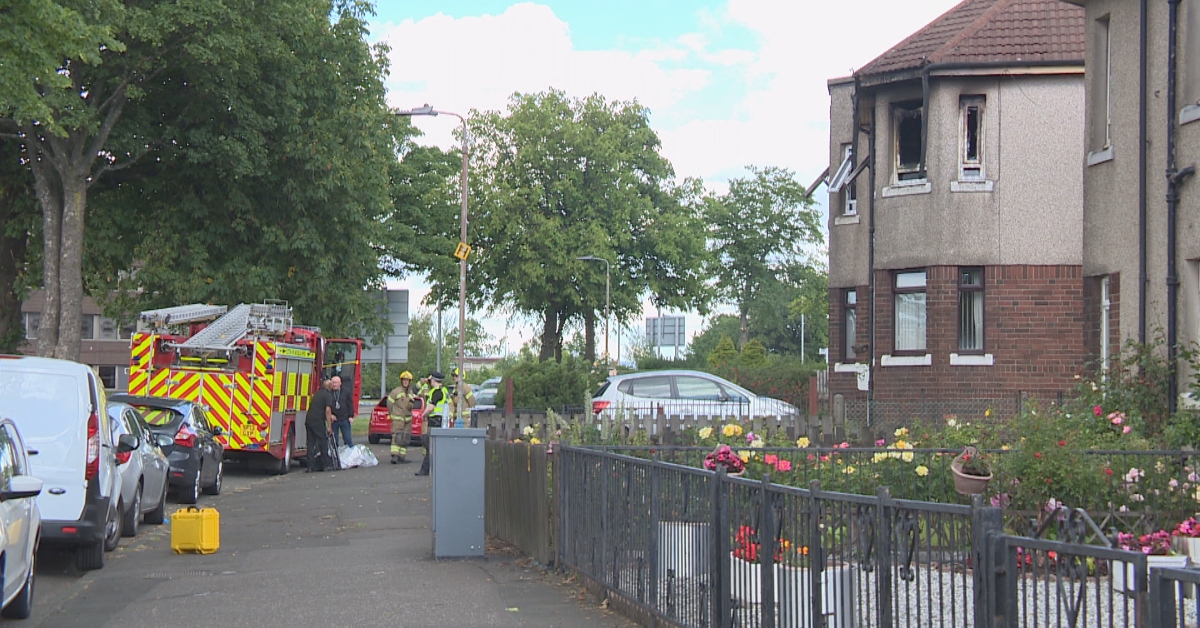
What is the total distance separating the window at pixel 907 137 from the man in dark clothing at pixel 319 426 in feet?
36.7

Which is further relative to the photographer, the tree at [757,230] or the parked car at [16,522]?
the tree at [757,230]

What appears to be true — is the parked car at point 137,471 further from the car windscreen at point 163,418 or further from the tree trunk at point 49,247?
the tree trunk at point 49,247

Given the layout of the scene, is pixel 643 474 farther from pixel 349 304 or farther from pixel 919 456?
pixel 349 304

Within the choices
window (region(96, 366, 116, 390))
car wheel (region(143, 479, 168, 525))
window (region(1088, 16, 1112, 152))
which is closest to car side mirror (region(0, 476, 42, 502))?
car wheel (region(143, 479, 168, 525))

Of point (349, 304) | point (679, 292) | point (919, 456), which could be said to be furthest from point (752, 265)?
point (919, 456)

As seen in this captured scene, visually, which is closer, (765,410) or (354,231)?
(765,410)

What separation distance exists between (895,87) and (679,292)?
39383mm

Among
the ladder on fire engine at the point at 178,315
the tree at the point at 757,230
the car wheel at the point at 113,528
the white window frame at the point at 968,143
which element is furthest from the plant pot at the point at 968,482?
the tree at the point at 757,230

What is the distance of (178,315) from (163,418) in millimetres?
6838

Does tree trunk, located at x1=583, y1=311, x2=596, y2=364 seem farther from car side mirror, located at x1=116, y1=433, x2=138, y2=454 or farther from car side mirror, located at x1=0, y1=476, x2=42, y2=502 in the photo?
car side mirror, located at x1=0, y1=476, x2=42, y2=502

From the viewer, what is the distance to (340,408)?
2612cm

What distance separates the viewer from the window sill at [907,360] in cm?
2531

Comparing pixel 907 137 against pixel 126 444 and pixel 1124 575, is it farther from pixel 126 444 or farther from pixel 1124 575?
pixel 1124 575

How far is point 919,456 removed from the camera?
36.8ft
